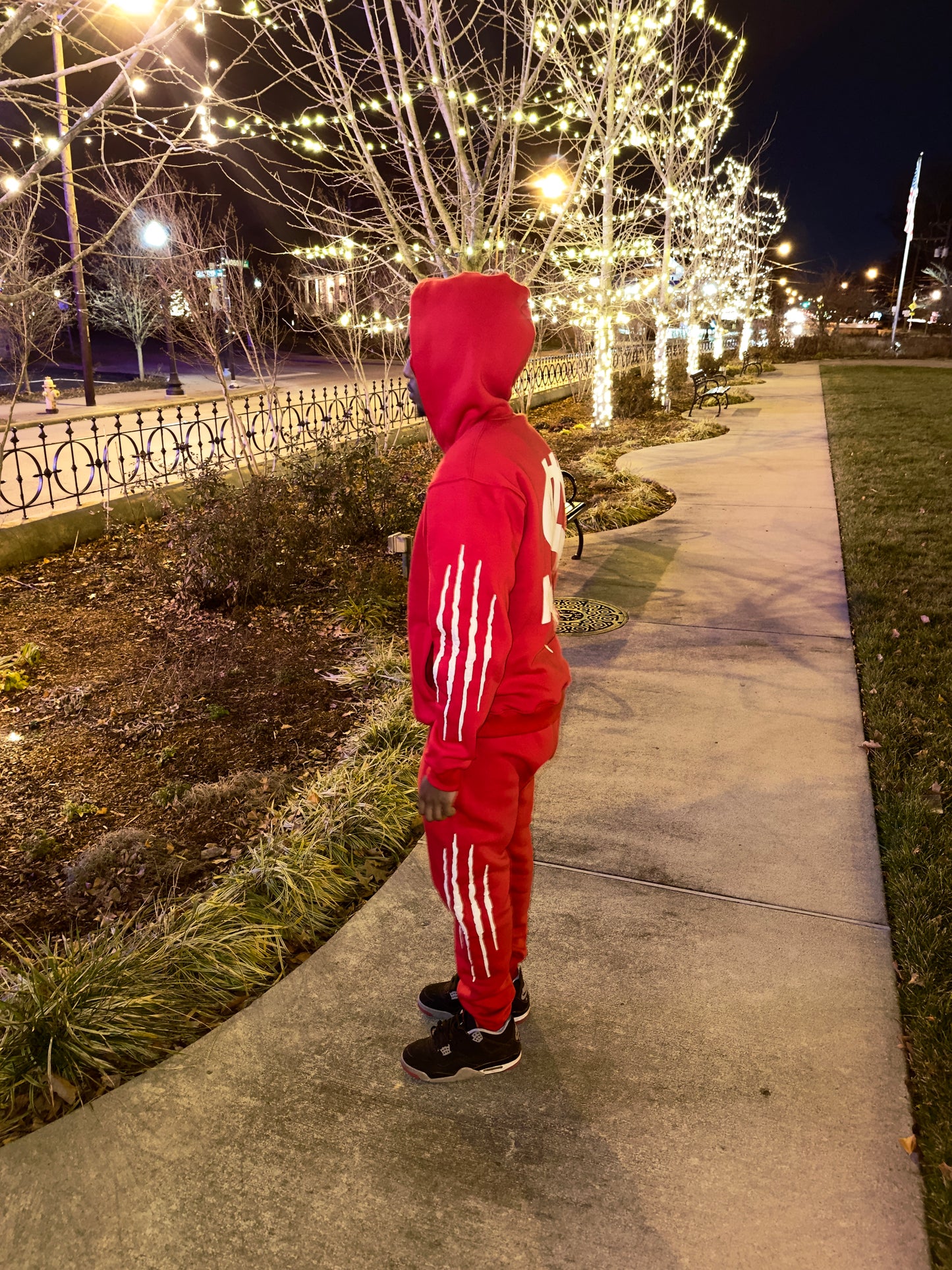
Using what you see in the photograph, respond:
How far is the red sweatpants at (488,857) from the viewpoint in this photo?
7.19 feet

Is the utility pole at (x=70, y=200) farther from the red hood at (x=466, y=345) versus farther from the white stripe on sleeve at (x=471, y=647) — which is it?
the white stripe on sleeve at (x=471, y=647)

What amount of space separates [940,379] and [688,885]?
27.5 metres

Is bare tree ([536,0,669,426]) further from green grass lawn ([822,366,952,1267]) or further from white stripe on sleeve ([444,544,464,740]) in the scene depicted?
white stripe on sleeve ([444,544,464,740])

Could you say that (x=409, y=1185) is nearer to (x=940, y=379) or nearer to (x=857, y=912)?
(x=857, y=912)

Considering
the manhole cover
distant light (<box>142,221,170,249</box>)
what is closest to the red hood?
the manhole cover

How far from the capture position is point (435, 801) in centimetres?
209

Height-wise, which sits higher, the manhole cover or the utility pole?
the utility pole

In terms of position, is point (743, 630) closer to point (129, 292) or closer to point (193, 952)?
point (193, 952)

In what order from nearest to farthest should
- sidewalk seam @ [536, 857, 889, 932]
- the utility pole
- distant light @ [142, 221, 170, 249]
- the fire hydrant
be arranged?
sidewalk seam @ [536, 857, 889, 932] → the utility pole → distant light @ [142, 221, 170, 249] → the fire hydrant

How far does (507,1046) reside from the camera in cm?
244

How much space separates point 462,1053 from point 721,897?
1.20 m

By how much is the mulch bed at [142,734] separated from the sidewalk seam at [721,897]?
1401mm

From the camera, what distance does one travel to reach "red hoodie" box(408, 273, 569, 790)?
6.58 ft

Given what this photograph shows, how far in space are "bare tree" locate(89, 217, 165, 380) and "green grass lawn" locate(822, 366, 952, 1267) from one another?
19916mm
